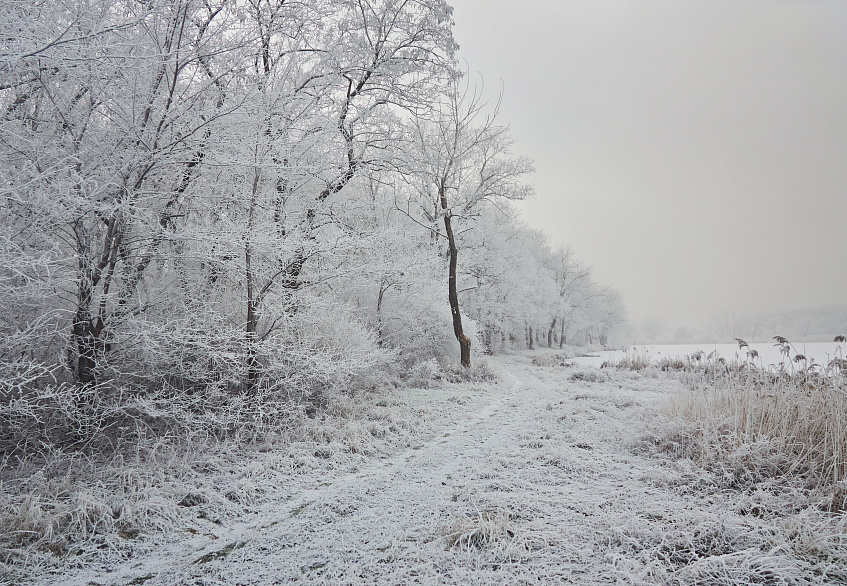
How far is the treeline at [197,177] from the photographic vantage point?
4.19 metres

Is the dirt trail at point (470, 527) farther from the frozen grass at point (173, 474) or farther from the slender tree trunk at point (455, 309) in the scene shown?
the slender tree trunk at point (455, 309)

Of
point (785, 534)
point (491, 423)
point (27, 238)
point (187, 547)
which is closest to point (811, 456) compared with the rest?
→ point (785, 534)

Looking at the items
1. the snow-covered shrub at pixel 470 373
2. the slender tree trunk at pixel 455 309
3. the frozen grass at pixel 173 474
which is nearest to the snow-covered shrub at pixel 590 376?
the snow-covered shrub at pixel 470 373

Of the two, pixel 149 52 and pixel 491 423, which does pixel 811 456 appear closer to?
pixel 491 423

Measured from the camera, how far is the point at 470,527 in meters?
3.10

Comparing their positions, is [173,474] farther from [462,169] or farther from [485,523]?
[462,169]

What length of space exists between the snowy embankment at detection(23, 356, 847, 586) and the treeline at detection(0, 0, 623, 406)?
5.69 ft

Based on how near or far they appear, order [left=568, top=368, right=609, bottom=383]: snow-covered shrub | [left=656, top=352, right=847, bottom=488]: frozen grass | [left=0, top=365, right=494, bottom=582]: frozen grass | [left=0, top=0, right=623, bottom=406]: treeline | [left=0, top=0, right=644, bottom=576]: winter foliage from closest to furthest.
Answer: [left=0, top=365, right=494, bottom=582]: frozen grass < [left=656, top=352, right=847, bottom=488]: frozen grass < [left=0, top=0, right=644, bottom=576]: winter foliage < [left=0, top=0, right=623, bottom=406]: treeline < [left=568, top=368, right=609, bottom=383]: snow-covered shrub

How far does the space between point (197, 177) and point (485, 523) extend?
5.75m

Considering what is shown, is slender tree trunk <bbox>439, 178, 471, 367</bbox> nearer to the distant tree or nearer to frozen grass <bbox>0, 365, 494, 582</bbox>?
the distant tree

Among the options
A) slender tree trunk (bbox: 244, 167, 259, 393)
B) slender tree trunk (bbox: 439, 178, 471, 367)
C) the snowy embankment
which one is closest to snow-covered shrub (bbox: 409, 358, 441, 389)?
slender tree trunk (bbox: 439, 178, 471, 367)

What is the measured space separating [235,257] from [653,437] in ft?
20.4

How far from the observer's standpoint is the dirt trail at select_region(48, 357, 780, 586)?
272 cm

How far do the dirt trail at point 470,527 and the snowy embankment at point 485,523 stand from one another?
0.01m
